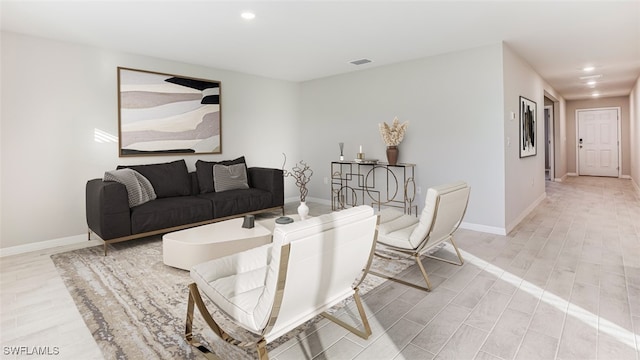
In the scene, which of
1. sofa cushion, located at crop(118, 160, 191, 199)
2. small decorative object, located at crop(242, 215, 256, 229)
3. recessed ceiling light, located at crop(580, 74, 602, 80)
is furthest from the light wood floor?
recessed ceiling light, located at crop(580, 74, 602, 80)

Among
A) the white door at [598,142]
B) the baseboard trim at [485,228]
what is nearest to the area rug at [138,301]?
the baseboard trim at [485,228]

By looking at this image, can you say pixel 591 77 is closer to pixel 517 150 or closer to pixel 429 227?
pixel 517 150

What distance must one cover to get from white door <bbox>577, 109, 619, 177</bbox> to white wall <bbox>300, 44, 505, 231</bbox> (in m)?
8.38

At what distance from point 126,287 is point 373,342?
2.08m

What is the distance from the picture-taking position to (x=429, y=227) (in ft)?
8.67

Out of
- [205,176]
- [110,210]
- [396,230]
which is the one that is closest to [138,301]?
[110,210]

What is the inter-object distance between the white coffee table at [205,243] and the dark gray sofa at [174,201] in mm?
813

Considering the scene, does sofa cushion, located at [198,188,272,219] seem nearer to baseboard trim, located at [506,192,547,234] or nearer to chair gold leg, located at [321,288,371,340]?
chair gold leg, located at [321,288,371,340]

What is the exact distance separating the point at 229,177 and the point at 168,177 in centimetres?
86

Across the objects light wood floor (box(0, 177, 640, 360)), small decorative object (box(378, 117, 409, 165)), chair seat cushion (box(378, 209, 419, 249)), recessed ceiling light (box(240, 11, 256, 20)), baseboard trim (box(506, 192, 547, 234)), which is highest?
recessed ceiling light (box(240, 11, 256, 20))

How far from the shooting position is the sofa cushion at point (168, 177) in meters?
4.42

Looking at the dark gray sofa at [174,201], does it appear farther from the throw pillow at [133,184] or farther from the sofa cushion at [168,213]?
the throw pillow at [133,184]

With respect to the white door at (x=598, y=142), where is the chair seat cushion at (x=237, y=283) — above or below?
below

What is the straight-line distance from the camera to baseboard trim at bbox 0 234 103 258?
373cm
